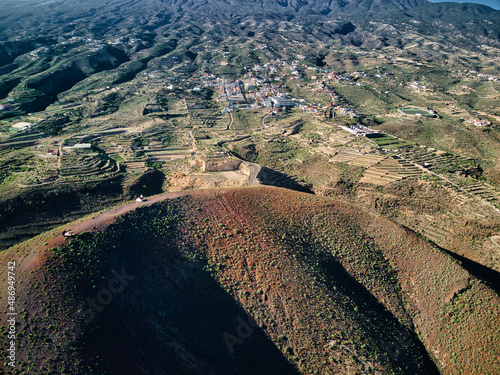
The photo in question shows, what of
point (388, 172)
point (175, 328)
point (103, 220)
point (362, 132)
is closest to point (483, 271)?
point (388, 172)

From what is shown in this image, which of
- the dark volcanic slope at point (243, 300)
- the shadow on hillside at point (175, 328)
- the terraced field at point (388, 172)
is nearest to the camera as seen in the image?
the shadow on hillside at point (175, 328)

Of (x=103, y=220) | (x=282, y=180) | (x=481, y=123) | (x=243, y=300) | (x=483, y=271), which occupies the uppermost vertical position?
(x=103, y=220)

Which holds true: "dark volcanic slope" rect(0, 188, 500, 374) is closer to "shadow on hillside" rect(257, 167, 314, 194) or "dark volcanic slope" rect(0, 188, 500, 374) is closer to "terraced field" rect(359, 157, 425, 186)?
"shadow on hillside" rect(257, 167, 314, 194)

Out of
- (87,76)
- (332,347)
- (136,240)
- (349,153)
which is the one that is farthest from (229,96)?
(332,347)

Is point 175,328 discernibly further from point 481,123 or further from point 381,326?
point 481,123

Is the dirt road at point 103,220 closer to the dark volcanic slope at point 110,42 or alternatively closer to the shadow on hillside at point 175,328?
the shadow on hillside at point 175,328

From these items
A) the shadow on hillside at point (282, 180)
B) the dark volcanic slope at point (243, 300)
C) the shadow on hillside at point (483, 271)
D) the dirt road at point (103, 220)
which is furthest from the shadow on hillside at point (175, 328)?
the shadow on hillside at point (282, 180)
